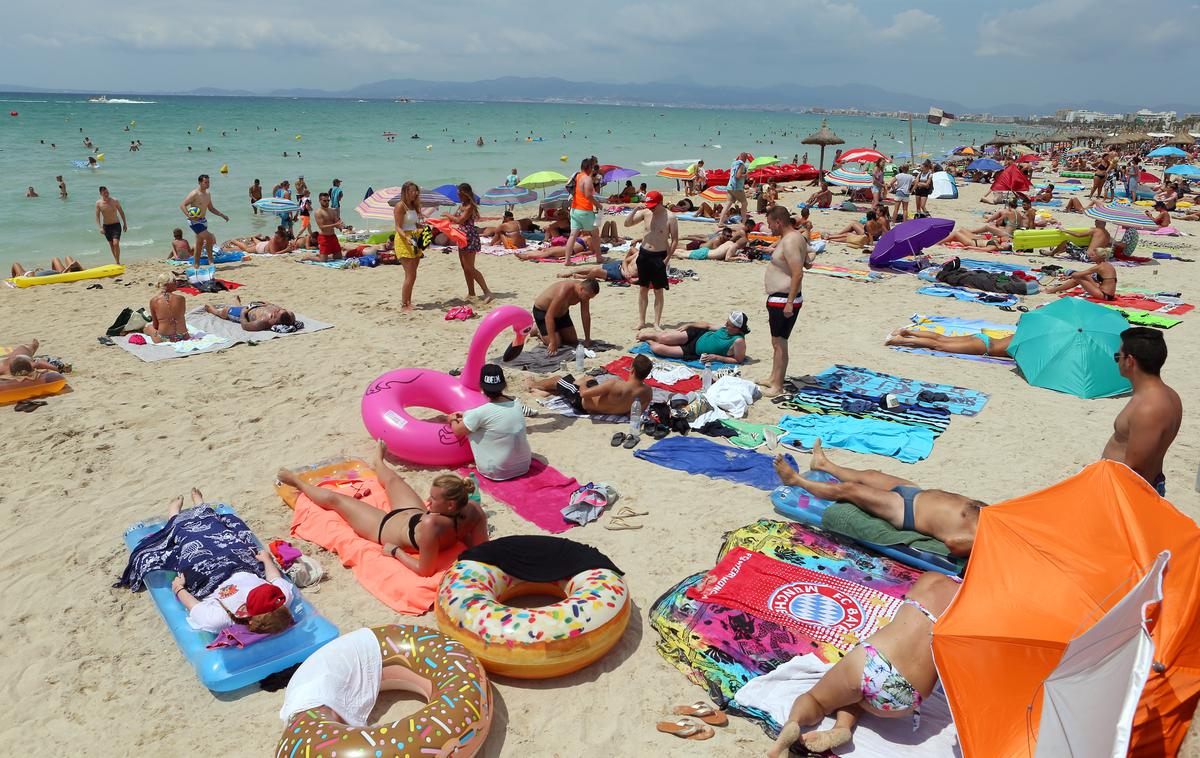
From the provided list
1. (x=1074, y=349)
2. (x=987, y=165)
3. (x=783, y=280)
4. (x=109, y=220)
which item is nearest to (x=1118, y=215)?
(x=1074, y=349)

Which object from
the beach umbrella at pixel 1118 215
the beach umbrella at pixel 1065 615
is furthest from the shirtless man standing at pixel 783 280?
the beach umbrella at pixel 1118 215

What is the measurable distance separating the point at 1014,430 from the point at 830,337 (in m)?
3.06

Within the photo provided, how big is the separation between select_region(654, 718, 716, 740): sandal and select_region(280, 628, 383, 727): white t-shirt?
136 cm

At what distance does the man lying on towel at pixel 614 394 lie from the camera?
6594mm

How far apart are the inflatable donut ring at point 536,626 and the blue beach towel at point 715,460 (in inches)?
79.3

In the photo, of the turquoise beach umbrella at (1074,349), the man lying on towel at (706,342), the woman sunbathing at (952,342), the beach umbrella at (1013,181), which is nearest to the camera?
the turquoise beach umbrella at (1074,349)

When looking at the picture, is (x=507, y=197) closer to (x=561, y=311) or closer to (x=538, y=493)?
(x=561, y=311)

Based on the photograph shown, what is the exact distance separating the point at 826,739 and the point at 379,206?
12850mm

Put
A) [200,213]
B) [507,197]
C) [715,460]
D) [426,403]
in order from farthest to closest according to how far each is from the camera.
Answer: [507,197] < [200,213] < [426,403] < [715,460]

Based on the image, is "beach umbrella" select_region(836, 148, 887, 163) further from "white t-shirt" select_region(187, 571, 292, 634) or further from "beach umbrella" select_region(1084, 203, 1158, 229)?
"white t-shirt" select_region(187, 571, 292, 634)

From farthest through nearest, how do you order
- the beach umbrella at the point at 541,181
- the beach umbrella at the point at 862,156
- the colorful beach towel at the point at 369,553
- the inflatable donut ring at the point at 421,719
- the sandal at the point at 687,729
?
the beach umbrella at the point at 862,156, the beach umbrella at the point at 541,181, the colorful beach towel at the point at 369,553, the sandal at the point at 687,729, the inflatable donut ring at the point at 421,719

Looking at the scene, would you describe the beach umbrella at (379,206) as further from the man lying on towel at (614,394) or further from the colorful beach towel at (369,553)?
the colorful beach towel at (369,553)

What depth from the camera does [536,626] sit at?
3.54m

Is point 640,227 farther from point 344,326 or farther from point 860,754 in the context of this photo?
point 860,754
